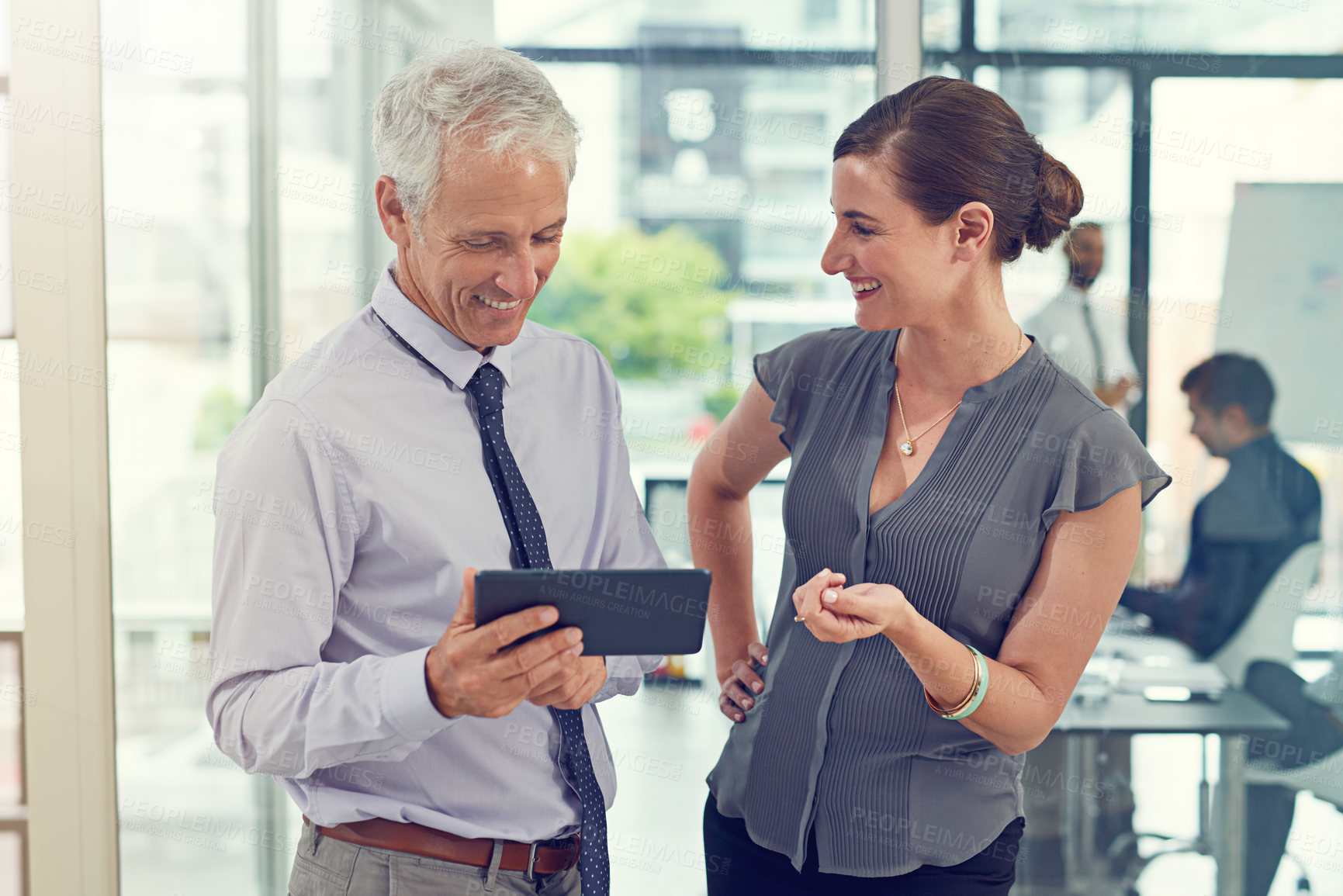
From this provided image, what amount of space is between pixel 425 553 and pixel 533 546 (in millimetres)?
136

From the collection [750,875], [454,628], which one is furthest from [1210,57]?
[454,628]

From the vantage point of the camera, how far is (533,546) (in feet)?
3.97

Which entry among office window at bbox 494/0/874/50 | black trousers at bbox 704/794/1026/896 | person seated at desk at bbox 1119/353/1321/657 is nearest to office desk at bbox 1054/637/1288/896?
person seated at desk at bbox 1119/353/1321/657

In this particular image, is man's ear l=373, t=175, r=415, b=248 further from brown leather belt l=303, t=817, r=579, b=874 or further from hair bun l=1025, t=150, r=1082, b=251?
hair bun l=1025, t=150, r=1082, b=251

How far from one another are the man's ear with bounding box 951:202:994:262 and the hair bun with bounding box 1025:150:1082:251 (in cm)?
8

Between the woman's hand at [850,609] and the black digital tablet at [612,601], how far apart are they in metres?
0.22

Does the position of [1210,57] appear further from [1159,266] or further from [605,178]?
[605,178]

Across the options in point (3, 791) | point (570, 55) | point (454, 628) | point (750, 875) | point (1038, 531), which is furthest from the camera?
point (570, 55)

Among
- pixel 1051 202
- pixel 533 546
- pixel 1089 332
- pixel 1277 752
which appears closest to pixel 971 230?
pixel 1051 202

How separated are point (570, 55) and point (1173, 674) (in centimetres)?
234

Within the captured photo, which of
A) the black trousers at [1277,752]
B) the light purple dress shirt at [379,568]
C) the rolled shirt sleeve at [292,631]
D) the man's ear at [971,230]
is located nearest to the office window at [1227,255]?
the black trousers at [1277,752]

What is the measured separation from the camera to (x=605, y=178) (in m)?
2.81

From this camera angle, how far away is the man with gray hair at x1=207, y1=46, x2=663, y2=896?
1035mm

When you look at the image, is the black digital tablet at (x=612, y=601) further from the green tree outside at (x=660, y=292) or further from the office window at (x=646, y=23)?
the office window at (x=646, y=23)
